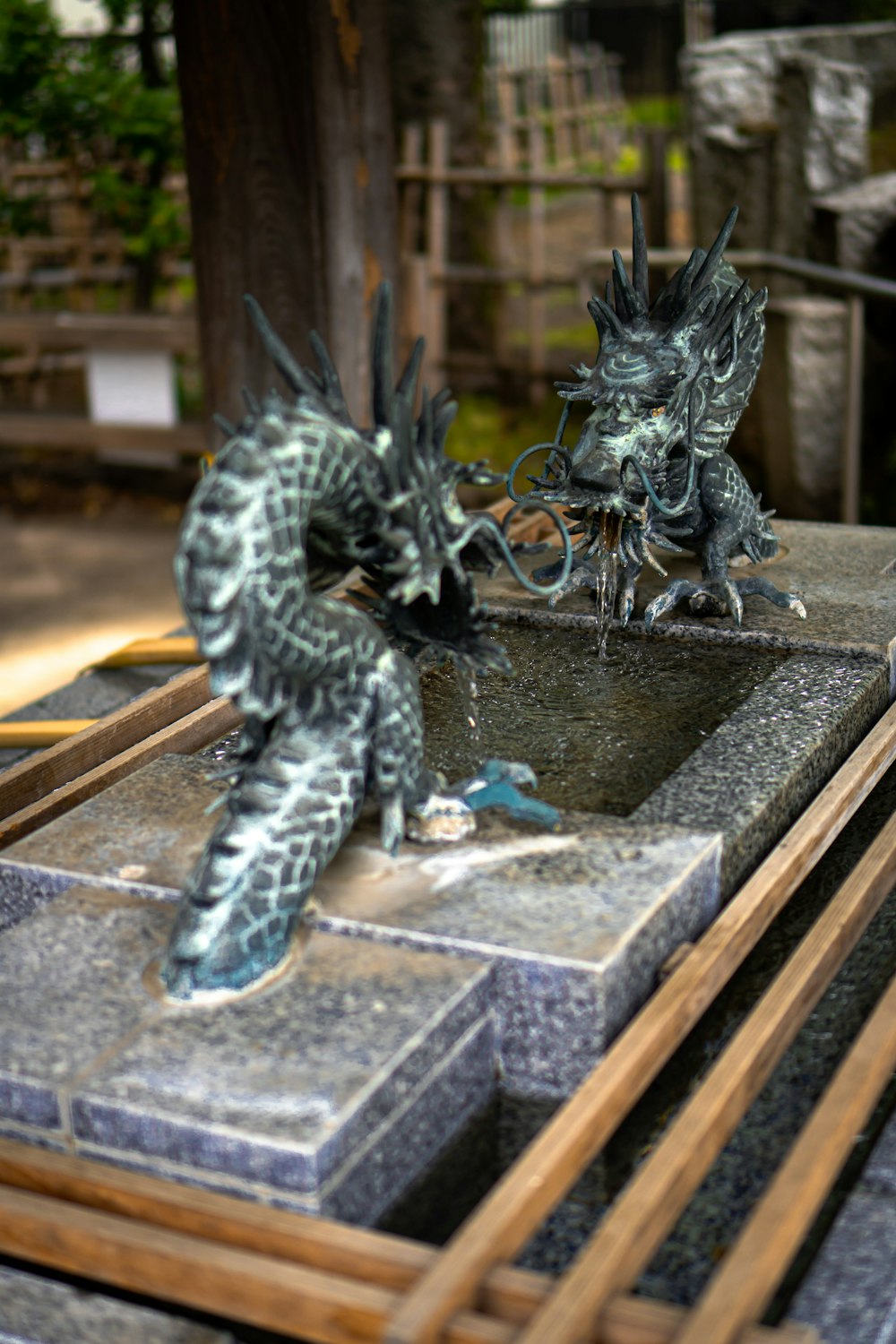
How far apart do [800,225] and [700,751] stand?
5.08 metres

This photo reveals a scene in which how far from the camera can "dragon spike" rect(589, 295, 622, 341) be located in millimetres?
3701

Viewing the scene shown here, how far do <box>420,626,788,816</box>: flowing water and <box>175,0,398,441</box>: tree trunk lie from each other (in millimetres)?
1899

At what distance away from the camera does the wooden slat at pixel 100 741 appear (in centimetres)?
328

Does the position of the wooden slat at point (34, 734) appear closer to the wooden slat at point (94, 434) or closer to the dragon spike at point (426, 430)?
the dragon spike at point (426, 430)

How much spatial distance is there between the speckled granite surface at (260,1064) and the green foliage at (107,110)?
7369mm

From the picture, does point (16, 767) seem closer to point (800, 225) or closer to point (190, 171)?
point (190, 171)

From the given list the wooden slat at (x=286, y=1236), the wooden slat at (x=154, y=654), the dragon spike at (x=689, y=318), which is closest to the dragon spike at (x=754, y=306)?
the dragon spike at (x=689, y=318)

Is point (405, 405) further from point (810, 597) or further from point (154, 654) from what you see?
point (154, 654)

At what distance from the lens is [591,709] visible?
11.5 ft

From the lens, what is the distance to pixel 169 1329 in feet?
6.53

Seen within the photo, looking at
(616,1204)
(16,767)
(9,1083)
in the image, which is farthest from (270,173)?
(616,1204)

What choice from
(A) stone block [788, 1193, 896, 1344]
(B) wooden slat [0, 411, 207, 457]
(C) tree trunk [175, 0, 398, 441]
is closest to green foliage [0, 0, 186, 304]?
(B) wooden slat [0, 411, 207, 457]

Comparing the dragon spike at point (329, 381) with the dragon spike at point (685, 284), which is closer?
the dragon spike at point (329, 381)

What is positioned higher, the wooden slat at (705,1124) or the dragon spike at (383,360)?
the dragon spike at (383,360)
